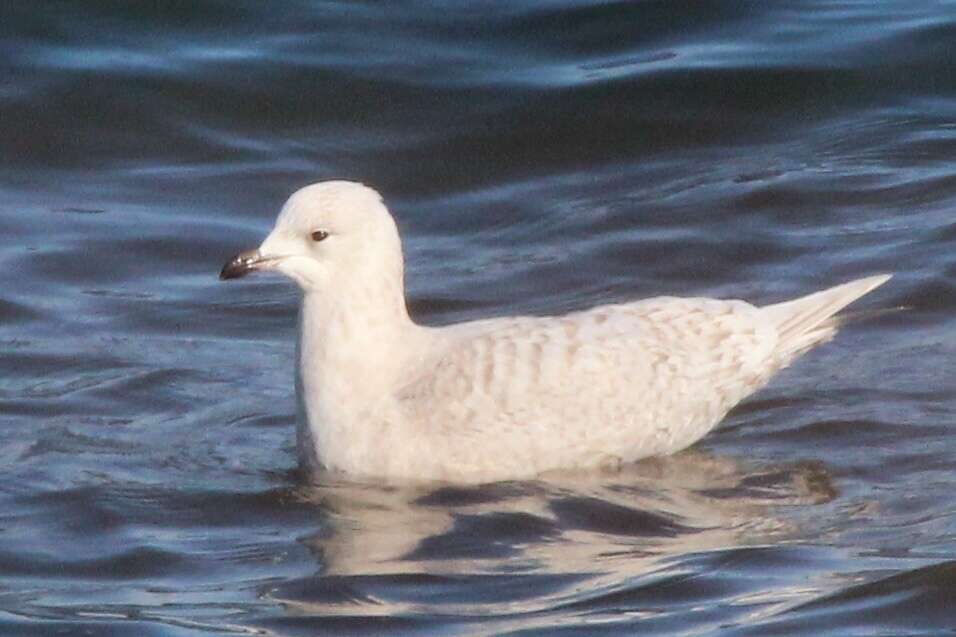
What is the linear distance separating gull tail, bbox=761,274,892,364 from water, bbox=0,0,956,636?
11.9 inches

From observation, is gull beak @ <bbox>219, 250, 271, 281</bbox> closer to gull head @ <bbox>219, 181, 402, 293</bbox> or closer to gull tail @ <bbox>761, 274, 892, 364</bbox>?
gull head @ <bbox>219, 181, 402, 293</bbox>

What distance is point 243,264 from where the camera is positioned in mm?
7410

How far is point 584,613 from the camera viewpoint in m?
6.05

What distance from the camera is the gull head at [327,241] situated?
746 cm

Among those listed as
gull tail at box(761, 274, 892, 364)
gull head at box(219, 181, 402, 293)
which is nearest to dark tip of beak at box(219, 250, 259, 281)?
gull head at box(219, 181, 402, 293)

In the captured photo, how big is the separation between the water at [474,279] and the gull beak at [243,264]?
2.50ft

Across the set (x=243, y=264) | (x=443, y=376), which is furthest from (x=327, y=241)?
(x=443, y=376)

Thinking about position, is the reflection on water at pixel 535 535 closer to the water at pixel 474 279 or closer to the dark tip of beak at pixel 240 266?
the water at pixel 474 279

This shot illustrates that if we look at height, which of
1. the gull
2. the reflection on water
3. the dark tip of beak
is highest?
the dark tip of beak

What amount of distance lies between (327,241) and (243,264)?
31 cm

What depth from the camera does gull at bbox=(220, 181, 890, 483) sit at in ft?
24.5

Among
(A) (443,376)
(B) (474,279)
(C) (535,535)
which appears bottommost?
(C) (535,535)

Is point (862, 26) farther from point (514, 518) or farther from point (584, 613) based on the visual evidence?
point (584, 613)

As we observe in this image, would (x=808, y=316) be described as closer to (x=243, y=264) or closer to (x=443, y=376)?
(x=443, y=376)
